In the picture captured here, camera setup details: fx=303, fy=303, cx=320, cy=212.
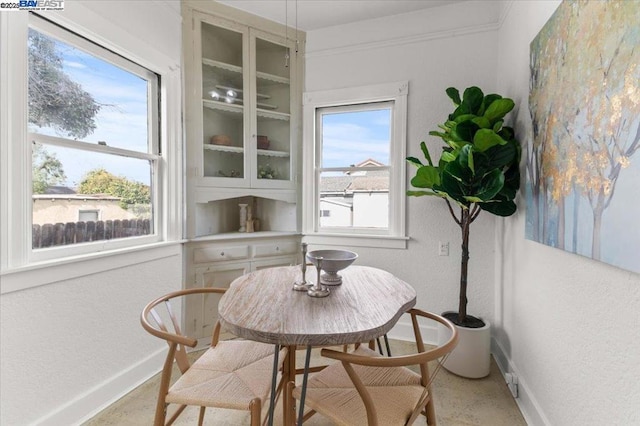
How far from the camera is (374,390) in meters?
1.23

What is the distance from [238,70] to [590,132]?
256 centimetres

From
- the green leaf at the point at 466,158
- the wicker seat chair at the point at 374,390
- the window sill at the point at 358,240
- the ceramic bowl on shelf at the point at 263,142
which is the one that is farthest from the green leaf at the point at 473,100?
the ceramic bowl on shelf at the point at 263,142

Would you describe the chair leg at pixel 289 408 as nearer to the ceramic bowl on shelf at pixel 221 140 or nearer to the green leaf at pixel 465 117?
the green leaf at pixel 465 117

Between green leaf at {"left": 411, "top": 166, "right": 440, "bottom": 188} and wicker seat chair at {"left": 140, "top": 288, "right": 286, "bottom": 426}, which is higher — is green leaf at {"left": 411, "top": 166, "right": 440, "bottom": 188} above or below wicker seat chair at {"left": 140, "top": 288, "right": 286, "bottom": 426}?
above

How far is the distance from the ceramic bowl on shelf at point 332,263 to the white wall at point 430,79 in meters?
1.20

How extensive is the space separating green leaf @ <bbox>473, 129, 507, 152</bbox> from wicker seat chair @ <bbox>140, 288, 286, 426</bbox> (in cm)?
164

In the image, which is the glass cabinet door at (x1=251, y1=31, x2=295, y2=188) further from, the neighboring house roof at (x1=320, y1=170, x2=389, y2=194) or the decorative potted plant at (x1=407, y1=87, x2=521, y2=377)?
the decorative potted plant at (x1=407, y1=87, x2=521, y2=377)

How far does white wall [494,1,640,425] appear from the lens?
1029 millimetres

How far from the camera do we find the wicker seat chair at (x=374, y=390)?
0.97m

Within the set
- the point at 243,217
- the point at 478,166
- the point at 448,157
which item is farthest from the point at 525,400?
the point at 243,217

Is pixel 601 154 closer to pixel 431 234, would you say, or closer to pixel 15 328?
pixel 431 234

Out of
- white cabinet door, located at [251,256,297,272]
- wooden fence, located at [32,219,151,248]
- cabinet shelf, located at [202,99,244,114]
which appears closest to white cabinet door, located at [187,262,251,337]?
white cabinet door, located at [251,256,297,272]

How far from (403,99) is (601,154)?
182 cm

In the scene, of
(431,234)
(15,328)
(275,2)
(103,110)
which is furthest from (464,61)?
(15,328)
